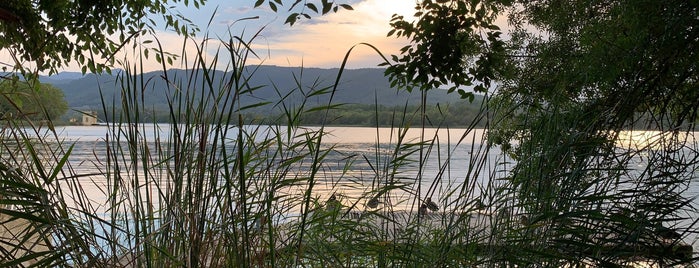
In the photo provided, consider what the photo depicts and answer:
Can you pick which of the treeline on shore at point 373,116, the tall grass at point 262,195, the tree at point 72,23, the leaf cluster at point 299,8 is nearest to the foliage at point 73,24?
the tree at point 72,23

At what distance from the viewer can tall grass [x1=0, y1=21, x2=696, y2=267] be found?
4.91ft

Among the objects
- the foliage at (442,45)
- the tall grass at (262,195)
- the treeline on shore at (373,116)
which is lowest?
the tall grass at (262,195)

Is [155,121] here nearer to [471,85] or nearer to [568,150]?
[568,150]

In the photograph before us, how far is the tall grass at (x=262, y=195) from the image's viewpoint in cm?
150

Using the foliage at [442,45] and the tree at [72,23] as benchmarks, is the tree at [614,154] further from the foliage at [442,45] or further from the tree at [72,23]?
the tree at [72,23]

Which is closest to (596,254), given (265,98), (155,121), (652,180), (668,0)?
(652,180)

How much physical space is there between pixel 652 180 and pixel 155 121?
1605mm

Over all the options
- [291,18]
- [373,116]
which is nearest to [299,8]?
[291,18]

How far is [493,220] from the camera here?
6.47 ft

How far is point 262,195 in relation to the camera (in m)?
1.89

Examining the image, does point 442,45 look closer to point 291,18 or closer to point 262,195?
point 291,18

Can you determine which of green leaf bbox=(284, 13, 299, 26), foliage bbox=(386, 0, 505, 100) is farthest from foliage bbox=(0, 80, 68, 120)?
foliage bbox=(386, 0, 505, 100)

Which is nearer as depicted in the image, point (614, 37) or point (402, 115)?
point (402, 115)

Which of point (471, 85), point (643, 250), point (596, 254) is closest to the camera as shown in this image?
point (596, 254)
